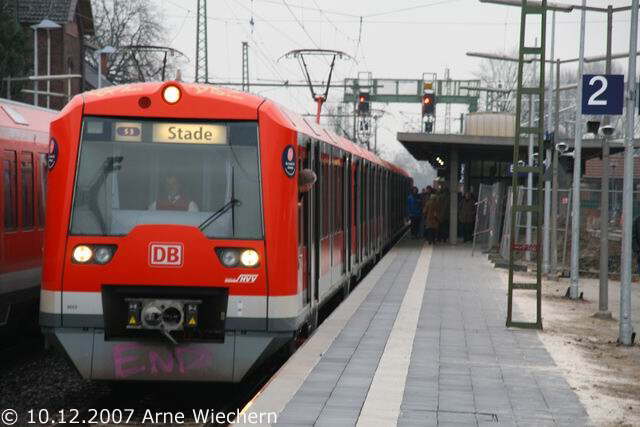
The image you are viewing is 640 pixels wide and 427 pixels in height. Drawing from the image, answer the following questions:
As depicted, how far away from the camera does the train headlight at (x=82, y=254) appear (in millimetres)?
9719

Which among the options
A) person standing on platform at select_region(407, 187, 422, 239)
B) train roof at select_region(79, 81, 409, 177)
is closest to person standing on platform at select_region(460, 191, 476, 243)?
person standing on platform at select_region(407, 187, 422, 239)

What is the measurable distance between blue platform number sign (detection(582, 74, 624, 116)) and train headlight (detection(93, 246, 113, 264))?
7667mm

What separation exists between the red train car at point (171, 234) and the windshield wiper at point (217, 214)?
12 mm

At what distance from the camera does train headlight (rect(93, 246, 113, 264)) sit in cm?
971

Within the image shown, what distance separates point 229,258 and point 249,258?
172 millimetres

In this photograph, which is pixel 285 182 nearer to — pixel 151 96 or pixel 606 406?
pixel 151 96

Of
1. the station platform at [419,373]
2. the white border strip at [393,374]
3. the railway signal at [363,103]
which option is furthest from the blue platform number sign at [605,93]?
the railway signal at [363,103]

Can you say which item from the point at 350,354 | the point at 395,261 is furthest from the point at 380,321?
the point at 395,261

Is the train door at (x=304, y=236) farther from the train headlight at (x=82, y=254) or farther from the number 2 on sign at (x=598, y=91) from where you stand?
the number 2 on sign at (x=598, y=91)

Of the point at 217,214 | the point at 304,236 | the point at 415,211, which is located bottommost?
the point at 415,211

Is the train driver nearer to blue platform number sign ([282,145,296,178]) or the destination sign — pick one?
the destination sign

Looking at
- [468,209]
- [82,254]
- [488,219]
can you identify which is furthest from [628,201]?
[468,209]

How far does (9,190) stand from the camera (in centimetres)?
1244

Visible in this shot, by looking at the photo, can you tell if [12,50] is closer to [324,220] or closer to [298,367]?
[324,220]
